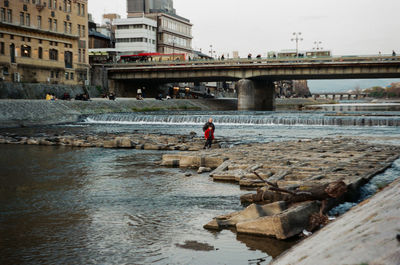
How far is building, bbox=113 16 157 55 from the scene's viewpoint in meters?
130

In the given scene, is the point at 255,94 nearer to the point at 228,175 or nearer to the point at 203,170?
the point at 203,170

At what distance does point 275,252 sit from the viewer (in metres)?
8.02

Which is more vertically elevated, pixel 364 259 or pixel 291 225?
pixel 364 259

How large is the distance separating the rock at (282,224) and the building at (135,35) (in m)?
123

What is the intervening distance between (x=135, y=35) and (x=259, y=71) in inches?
2554

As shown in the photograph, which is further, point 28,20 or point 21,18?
point 28,20

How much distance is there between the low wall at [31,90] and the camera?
6006cm

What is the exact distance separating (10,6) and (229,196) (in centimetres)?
6887

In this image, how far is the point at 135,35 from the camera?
429 ft

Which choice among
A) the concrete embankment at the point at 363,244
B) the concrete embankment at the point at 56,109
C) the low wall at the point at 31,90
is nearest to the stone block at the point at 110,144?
the concrete embankment at the point at 363,244

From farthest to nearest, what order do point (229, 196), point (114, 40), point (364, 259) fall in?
point (114, 40)
point (229, 196)
point (364, 259)

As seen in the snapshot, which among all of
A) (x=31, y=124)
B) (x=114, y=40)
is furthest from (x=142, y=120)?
(x=114, y=40)

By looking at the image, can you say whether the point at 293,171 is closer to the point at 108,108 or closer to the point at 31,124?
the point at 31,124

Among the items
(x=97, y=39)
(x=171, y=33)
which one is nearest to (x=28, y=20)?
(x=97, y=39)
